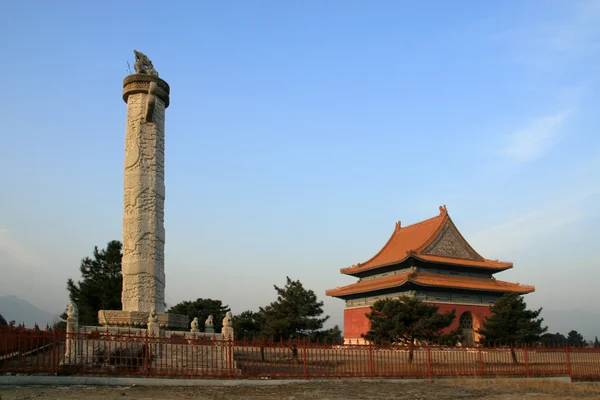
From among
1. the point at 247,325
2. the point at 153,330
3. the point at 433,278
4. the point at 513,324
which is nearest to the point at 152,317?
the point at 153,330

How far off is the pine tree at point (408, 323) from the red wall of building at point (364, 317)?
376 inches

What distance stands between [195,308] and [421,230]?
1374 centimetres

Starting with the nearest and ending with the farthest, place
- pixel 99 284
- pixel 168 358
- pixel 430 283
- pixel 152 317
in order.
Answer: pixel 168 358, pixel 152 317, pixel 99 284, pixel 430 283

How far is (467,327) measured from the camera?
27.9 metres

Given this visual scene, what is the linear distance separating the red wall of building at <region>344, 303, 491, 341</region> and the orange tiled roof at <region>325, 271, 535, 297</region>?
1.03 metres

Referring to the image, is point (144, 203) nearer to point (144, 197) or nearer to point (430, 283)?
point (144, 197)

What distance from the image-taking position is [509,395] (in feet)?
31.6

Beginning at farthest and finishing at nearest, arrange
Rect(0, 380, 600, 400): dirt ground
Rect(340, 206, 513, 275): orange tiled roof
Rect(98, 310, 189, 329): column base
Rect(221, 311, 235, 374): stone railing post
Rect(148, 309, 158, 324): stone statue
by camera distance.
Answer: Rect(340, 206, 513, 275): orange tiled roof < Rect(98, 310, 189, 329): column base < Rect(148, 309, 158, 324): stone statue < Rect(221, 311, 235, 374): stone railing post < Rect(0, 380, 600, 400): dirt ground

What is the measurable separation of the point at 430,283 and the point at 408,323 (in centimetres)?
943

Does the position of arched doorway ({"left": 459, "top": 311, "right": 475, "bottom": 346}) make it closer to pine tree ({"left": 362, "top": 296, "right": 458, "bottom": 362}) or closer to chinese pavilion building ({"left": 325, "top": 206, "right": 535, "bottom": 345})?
chinese pavilion building ({"left": 325, "top": 206, "right": 535, "bottom": 345})

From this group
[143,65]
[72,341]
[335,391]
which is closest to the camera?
[335,391]

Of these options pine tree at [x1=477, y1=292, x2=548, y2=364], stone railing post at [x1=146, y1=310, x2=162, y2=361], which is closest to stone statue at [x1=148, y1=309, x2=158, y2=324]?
stone railing post at [x1=146, y1=310, x2=162, y2=361]

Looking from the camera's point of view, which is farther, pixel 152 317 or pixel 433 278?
pixel 433 278

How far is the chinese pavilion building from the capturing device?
27.1m
